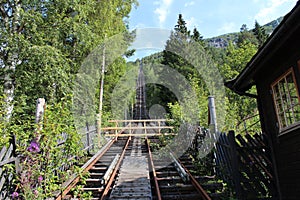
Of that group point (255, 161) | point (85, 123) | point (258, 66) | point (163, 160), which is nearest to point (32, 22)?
point (85, 123)

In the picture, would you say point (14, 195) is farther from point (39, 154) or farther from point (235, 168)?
point (235, 168)

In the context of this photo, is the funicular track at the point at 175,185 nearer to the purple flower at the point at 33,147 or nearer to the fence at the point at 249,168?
the fence at the point at 249,168

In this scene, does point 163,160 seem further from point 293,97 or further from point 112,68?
point 112,68

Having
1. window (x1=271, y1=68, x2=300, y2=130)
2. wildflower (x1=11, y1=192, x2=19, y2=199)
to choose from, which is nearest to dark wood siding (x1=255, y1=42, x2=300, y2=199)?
window (x1=271, y1=68, x2=300, y2=130)

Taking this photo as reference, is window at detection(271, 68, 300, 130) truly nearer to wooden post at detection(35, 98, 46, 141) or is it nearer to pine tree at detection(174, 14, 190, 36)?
wooden post at detection(35, 98, 46, 141)

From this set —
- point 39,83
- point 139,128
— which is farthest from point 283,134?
point 139,128

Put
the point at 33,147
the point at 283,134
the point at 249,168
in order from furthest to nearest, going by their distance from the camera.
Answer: the point at 249,168 → the point at 283,134 → the point at 33,147

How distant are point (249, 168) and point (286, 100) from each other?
58.9 inches

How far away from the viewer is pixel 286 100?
467cm

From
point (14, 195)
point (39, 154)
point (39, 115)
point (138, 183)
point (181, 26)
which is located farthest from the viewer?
point (181, 26)

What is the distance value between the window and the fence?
71 centimetres

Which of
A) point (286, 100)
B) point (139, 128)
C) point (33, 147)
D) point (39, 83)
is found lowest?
point (33, 147)

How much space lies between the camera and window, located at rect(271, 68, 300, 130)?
14.4 feet

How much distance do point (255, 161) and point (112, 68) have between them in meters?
13.7
